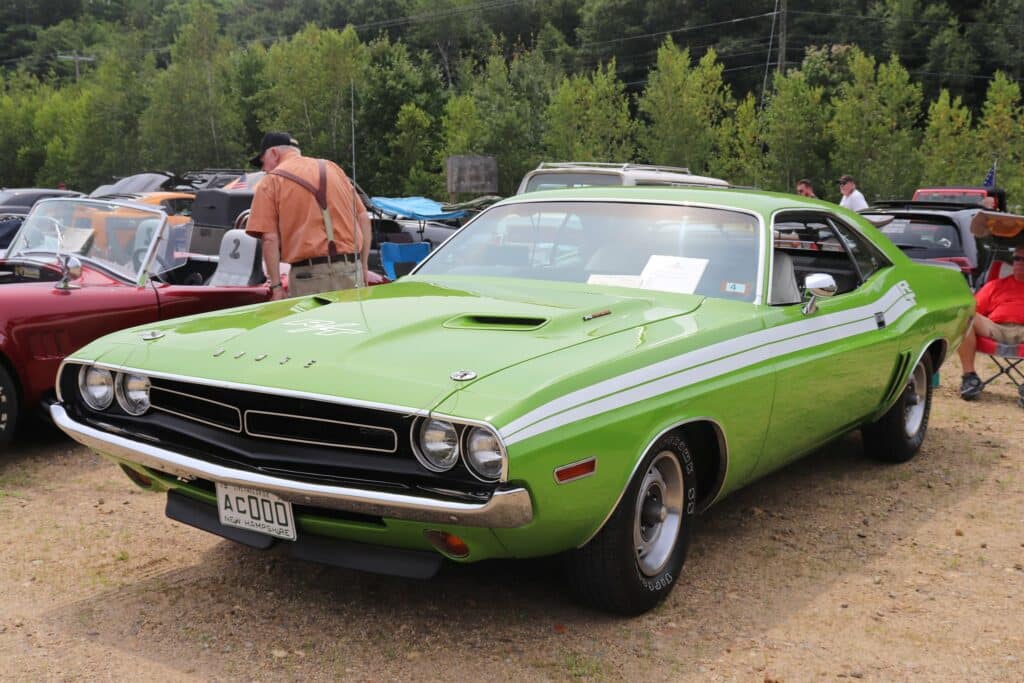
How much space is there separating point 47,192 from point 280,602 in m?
20.2

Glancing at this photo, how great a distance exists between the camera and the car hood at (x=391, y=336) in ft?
11.3

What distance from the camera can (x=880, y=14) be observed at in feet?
212

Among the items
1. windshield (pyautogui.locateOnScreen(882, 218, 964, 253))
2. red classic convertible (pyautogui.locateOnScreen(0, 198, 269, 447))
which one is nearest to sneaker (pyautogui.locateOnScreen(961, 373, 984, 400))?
windshield (pyautogui.locateOnScreen(882, 218, 964, 253))

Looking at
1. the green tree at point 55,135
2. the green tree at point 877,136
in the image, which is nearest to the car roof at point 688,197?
the green tree at point 877,136

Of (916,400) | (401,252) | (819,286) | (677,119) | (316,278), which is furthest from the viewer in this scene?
(677,119)

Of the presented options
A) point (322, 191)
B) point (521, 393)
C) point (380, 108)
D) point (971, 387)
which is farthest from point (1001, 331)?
point (380, 108)

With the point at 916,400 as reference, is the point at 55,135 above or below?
below

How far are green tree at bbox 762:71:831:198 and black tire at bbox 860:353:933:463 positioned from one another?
33.8m

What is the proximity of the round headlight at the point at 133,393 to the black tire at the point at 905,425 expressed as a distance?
163 inches

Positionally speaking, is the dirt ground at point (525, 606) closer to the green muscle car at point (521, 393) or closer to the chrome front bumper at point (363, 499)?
the green muscle car at point (521, 393)

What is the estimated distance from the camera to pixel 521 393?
10.7ft

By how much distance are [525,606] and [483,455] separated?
1.00 meters

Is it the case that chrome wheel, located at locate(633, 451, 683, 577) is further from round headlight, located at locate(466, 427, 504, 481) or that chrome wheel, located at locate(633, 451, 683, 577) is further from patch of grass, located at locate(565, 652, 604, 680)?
round headlight, located at locate(466, 427, 504, 481)

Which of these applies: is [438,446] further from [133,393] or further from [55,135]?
[55,135]
